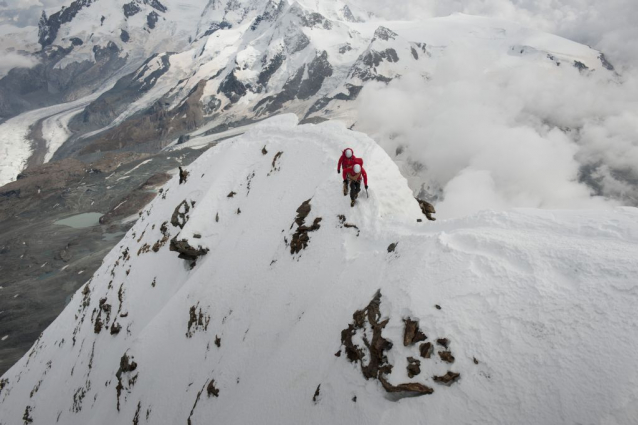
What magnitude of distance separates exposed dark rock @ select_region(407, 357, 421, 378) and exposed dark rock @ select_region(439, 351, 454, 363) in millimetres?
715

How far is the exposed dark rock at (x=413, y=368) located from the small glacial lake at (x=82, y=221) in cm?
17993

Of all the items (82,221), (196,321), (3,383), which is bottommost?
(82,221)

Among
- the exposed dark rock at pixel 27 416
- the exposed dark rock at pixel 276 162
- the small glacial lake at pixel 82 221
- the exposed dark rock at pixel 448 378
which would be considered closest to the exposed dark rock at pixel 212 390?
the exposed dark rock at pixel 448 378

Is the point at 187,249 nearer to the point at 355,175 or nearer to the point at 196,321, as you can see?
the point at 196,321

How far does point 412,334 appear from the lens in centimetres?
1064

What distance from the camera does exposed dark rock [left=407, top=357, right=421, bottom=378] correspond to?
9867 millimetres

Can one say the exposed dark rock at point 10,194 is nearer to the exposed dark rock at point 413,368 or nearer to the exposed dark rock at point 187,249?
the exposed dark rock at point 187,249

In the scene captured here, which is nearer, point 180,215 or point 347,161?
point 347,161

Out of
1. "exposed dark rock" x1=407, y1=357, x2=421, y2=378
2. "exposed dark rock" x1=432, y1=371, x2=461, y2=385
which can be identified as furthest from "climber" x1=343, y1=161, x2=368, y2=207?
"exposed dark rock" x1=432, y1=371, x2=461, y2=385

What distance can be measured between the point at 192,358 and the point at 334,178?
15.0 meters

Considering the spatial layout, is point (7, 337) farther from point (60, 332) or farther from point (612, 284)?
point (612, 284)

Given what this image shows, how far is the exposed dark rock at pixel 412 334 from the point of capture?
1045 centimetres

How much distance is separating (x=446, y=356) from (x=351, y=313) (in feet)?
14.5

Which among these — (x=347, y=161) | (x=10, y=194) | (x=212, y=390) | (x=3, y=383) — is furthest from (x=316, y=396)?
(x=10, y=194)
